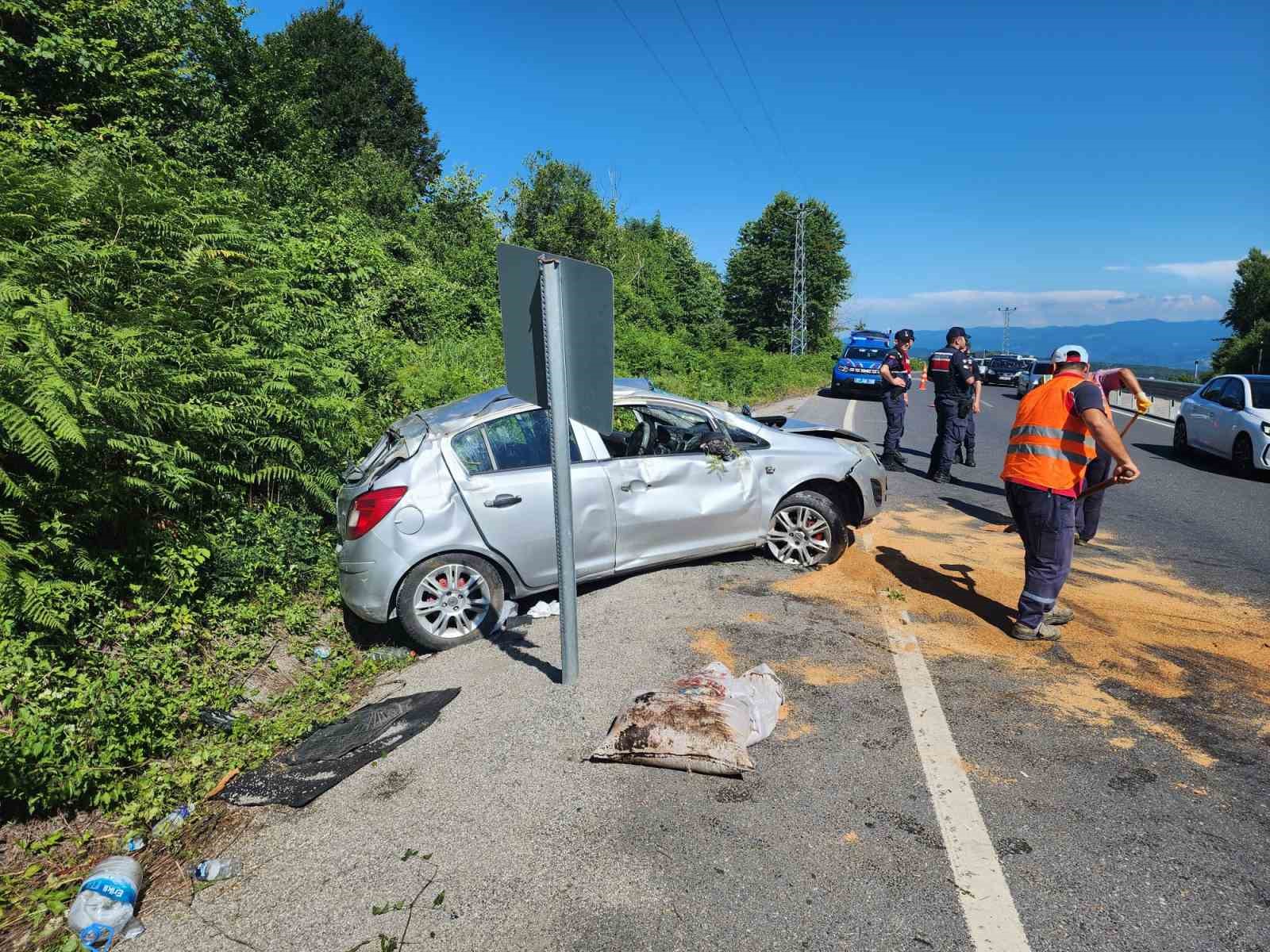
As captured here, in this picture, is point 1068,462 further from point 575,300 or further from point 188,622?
point 188,622

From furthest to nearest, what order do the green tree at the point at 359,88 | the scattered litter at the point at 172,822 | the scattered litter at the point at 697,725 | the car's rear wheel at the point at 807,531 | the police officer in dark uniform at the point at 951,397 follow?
the green tree at the point at 359,88
the police officer in dark uniform at the point at 951,397
the car's rear wheel at the point at 807,531
the scattered litter at the point at 697,725
the scattered litter at the point at 172,822

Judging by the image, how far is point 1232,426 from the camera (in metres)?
12.0

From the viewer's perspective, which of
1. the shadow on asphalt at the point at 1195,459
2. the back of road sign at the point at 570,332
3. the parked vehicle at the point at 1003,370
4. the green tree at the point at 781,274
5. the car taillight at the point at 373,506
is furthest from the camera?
the green tree at the point at 781,274

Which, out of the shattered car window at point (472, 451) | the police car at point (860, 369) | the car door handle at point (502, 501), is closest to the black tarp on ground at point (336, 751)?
the car door handle at point (502, 501)

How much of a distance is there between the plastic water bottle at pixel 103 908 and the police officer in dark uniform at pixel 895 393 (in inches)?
409

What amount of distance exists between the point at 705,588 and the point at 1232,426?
36.7ft

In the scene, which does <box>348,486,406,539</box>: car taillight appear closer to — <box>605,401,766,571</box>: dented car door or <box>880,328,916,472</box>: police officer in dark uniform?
<box>605,401,766,571</box>: dented car door

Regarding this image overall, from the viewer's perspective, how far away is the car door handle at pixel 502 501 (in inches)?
206

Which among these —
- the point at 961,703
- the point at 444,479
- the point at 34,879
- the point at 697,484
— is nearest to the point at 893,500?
the point at 697,484

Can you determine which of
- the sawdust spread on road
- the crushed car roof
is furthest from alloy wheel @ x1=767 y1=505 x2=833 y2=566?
the crushed car roof

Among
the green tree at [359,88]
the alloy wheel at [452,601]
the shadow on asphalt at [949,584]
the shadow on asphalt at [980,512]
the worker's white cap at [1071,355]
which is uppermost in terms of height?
the green tree at [359,88]

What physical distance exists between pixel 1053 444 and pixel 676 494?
264 centimetres

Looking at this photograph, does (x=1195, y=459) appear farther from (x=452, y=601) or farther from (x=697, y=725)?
(x=452, y=601)

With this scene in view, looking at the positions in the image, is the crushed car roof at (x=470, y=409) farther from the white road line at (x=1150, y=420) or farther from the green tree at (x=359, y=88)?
the green tree at (x=359, y=88)
